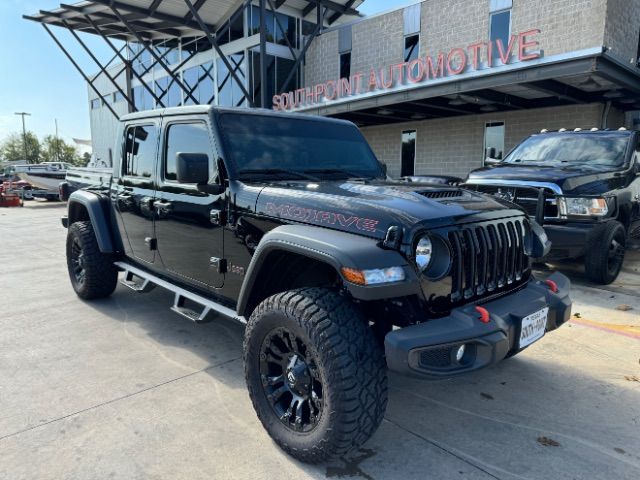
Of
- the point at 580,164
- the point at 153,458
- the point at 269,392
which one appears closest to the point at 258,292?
the point at 269,392

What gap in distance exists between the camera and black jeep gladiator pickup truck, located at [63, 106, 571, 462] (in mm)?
2092

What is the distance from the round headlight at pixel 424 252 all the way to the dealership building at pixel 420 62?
8.31m

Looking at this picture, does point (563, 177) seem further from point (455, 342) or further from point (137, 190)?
point (137, 190)

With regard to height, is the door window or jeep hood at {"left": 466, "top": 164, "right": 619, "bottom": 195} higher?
the door window

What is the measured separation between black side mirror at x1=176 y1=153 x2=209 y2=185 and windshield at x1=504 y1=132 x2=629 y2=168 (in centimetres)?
482

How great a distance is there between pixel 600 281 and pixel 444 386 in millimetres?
3215

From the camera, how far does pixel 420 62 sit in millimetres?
11758

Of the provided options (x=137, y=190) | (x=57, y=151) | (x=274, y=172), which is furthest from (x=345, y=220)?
(x=57, y=151)

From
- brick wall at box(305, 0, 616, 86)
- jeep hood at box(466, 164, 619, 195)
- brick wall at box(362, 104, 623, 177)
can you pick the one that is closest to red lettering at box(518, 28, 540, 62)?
brick wall at box(305, 0, 616, 86)

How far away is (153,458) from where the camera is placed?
233cm

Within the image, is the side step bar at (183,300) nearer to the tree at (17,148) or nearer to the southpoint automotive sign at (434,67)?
the southpoint automotive sign at (434,67)

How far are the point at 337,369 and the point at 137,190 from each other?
2682 mm

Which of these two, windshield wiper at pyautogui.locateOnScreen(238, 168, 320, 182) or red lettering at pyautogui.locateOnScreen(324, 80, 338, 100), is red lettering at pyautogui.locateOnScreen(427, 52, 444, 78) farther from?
windshield wiper at pyautogui.locateOnScreen(238, 168, 320, 182)

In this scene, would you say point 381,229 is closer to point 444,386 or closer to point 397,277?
point 397,277
